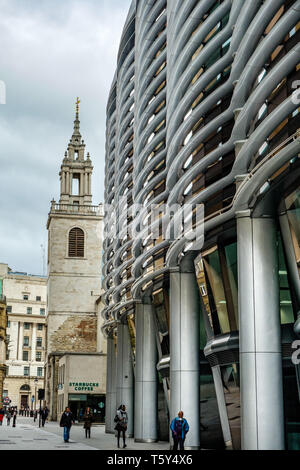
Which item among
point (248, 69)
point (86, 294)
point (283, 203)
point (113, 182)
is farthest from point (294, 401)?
point (86, 294)

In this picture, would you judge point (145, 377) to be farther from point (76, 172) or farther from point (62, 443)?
point (76, 172)

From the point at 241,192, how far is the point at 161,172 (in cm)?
1010

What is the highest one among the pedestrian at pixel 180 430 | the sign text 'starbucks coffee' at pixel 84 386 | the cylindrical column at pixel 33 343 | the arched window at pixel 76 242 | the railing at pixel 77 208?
the railing at pixel 77 208

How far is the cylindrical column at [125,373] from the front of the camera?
35969 mm

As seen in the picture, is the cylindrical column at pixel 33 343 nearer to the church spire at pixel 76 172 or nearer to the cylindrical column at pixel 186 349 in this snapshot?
the church spire at pixel 76 172

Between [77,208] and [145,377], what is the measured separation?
5625 centimetres

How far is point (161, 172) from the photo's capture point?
28.2 metres

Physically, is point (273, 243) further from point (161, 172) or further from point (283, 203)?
point (161, 172)

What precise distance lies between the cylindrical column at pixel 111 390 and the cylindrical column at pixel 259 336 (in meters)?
22.4

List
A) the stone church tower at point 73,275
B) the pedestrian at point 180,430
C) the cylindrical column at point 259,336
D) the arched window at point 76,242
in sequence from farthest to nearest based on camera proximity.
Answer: the arched window at point 76,242 < the stone church tower at point 73,275 < the pedestrian at point 180,430 < the cylindrical column at point 259,336

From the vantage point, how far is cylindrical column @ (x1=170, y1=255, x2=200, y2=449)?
23922 millimetres

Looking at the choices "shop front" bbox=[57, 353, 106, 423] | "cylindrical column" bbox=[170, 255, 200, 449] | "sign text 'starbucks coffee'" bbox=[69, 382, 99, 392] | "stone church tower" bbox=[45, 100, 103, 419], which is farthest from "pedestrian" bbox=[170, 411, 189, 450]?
"stone church tower" bbox=[45, 100, 103, 419]

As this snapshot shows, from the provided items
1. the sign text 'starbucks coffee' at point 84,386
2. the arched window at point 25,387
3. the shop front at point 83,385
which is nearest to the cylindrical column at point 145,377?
the sign text 'starbucks coffee' at point 84,386

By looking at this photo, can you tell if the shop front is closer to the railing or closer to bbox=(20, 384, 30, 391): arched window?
the railing
